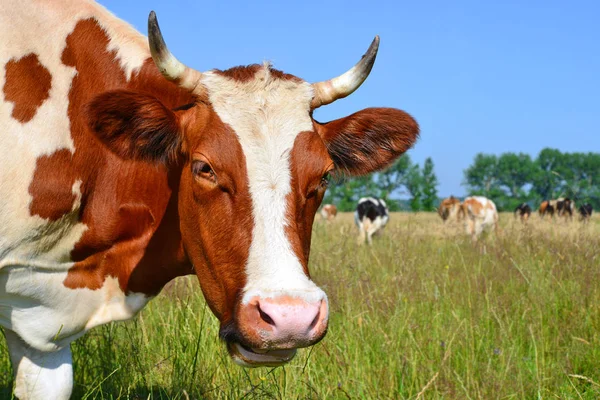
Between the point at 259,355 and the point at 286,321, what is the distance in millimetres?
383

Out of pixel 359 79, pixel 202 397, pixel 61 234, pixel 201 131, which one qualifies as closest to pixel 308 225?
pixel 201 131

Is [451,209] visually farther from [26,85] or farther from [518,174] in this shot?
[518,174]

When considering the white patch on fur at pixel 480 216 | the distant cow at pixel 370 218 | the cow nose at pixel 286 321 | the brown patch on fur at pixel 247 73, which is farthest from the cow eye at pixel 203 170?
the white patch on fur at pixel 480 216

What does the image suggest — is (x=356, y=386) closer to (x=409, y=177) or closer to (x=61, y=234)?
(x=61, y=234)

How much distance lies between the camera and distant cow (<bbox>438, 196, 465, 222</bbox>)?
25.3 metres

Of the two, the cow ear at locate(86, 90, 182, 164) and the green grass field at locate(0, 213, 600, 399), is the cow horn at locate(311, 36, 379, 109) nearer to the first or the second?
the cow ear at locate(86, 90, 182, 164)

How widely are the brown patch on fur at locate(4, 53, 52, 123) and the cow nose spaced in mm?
1780

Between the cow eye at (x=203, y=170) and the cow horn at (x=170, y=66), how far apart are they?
569 millimetres

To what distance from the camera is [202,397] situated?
15.0 feet

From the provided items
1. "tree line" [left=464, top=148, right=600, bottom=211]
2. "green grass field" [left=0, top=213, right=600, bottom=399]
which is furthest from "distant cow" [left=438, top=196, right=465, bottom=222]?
"tree line" [left=464, top=148, right=600, bottom=211]

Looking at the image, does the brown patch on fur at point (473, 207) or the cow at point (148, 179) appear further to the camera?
the brown patch on fur at point (473, 207)

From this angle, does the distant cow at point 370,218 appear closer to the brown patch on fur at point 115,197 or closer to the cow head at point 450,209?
the cow head at point 450,209

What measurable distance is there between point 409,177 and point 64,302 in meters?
107

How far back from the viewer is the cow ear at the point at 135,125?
3.46 meters
